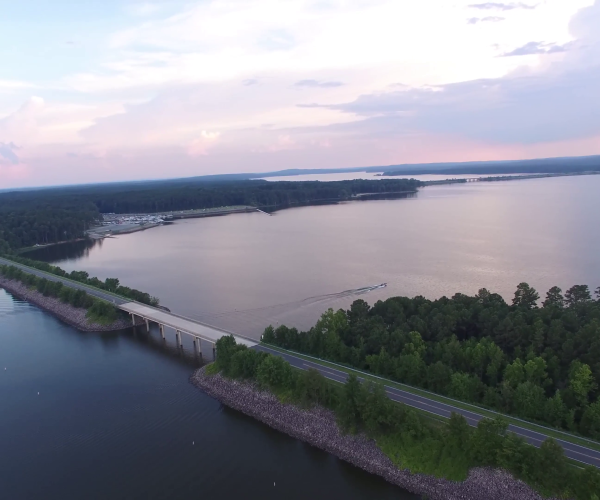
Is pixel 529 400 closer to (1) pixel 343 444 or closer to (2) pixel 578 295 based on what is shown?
(1) pixel 343 444

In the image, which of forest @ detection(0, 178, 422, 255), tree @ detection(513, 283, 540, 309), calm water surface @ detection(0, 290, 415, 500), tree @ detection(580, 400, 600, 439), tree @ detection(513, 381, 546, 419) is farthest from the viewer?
forest @ detection(0, 178, 422, 255)

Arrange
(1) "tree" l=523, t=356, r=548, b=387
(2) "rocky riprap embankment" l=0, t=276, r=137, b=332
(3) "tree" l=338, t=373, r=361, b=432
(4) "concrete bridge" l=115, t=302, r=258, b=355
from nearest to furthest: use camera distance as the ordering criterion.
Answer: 1. (3) "tree" l=338, t=373, r=361, b=432
2. (1) "tree" l=523, t=356, r=548, b=387
3. (4) "concrete bridge" l=115, t=302, r=258, b=355
4. (2) "rocky riprap embankment" l=0, t=276, r=137, b=332

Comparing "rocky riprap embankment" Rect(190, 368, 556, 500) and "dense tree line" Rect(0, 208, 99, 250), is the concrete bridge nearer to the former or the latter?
"rocky riprap embankment" Rect(190, 368, 556, 500)

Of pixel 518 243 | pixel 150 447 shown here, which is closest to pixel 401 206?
pixel 518 243

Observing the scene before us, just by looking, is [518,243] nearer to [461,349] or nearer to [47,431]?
[461,349]

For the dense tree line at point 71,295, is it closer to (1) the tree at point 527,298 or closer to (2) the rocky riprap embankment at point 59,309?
(2) the rocky riprap embankment at point 59,309

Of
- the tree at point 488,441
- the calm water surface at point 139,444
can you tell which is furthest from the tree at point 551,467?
the calm water surface at point 139,444

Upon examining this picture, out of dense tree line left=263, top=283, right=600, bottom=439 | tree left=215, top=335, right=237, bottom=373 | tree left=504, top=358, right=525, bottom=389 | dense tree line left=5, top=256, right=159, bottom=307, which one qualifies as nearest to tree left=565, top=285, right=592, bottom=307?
dense tree line left=263, top=283, right=600, bottom=439
